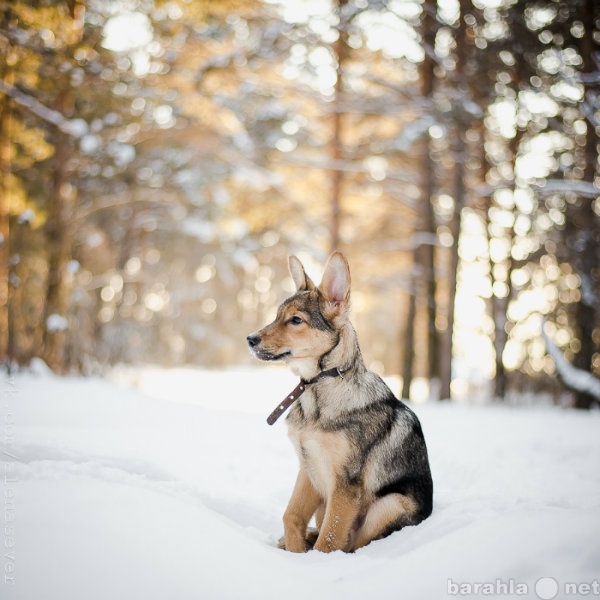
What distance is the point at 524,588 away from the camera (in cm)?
238

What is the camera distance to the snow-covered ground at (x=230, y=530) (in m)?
2.50

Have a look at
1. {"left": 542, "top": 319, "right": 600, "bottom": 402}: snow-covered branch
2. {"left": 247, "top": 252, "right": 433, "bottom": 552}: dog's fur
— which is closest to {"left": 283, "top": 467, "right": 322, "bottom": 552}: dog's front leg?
{"left": 247, "top": 252, "right": 433, "bottom": 552}: dog's fur

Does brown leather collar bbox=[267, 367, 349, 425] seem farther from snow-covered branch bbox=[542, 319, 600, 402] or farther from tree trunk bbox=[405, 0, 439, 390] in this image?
snow-covered branch bbox=[542, 319, 600, 402]

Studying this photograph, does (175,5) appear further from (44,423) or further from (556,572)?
(556,572)

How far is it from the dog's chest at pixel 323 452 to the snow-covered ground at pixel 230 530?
55 cm

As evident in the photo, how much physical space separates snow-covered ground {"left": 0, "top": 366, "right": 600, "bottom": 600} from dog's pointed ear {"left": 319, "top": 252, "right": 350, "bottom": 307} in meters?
1.80

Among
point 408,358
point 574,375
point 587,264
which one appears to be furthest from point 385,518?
point 587,264

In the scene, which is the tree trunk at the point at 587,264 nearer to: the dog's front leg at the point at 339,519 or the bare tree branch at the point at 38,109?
the dog's front leg at the point at 339,519

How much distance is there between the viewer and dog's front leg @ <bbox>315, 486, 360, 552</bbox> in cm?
341

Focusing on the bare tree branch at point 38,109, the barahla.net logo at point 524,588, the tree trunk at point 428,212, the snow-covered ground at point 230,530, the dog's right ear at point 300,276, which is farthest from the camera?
the tree trunk at point 428,212

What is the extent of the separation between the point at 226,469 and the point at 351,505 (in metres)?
2.42

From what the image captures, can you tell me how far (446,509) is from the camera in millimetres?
3707

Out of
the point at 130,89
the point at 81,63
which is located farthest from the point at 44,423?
the point at 130,89

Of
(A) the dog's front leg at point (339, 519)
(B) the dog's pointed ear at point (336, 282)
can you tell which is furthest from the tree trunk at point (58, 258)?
(A) the dog's front leg at point (339, 519)
